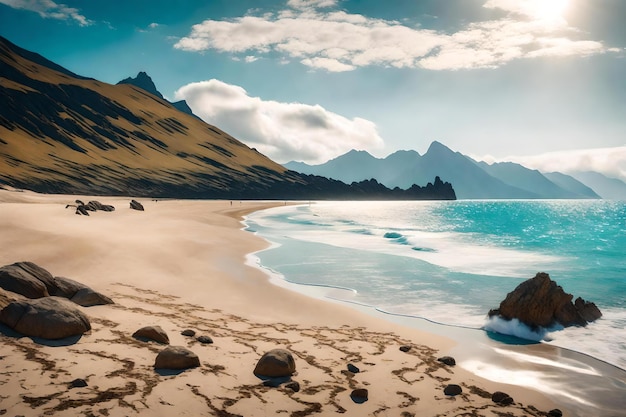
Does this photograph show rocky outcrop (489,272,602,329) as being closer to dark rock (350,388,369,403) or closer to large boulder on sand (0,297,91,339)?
dark rock (350,388,369,403)

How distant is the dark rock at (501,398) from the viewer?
7.45m

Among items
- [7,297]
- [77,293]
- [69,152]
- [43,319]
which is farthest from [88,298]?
[69,152]

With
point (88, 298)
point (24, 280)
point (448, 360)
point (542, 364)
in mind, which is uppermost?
point (24, 280)

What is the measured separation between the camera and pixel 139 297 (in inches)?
499

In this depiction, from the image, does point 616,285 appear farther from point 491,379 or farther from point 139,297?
point 139,297

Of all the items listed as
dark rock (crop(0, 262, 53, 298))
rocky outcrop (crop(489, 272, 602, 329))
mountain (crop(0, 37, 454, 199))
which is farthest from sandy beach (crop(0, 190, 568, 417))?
mountain (crop(0, 37, 454, 199))

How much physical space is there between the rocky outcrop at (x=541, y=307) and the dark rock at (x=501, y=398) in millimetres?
5924

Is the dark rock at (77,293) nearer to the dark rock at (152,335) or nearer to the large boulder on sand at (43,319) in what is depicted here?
the large boulder on sand at (43,319)

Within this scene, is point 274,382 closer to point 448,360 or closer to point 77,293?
point 448,360

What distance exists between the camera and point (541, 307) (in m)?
13.2

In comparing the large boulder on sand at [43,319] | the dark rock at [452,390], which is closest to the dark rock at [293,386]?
the dark rock at [452,390]

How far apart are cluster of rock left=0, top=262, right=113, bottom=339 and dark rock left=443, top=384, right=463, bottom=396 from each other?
778 centimetres

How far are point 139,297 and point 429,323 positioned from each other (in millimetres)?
9736

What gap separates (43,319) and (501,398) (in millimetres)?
9408
